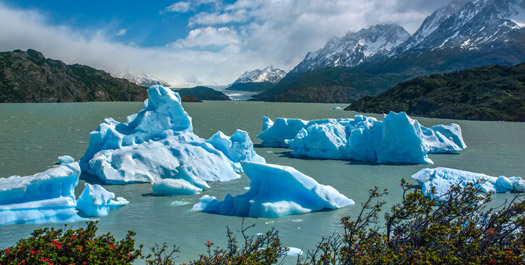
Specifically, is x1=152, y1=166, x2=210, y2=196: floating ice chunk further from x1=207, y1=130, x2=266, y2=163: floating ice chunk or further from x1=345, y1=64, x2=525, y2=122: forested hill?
x1=345, y1=64, x2=525, y2=122: forested hill

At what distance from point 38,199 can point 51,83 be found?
146 meters

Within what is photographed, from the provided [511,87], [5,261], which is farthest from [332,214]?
[511,87]

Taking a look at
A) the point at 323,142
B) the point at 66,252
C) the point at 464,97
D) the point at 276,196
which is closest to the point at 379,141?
the point at 323,142

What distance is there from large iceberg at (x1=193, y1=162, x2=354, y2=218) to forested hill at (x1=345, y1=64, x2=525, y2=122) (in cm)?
6283

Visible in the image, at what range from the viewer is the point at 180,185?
1437 centimetres

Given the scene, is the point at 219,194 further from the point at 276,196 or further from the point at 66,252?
the point at 66,252

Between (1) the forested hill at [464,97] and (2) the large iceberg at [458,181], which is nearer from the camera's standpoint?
(2) the large iceberg at [458,181]

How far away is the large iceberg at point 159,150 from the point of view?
1631 cm

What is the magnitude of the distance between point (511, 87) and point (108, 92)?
144423mm

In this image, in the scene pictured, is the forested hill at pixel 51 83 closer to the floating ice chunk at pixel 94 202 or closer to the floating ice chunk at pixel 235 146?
the floating ice chunk at pixel 235 146

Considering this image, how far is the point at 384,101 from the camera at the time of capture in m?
93.3

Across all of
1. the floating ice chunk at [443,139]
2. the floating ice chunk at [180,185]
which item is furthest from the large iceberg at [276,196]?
the floating ice chunk at [443,139]

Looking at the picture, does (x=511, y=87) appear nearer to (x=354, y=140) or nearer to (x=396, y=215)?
(x=354, y=140)

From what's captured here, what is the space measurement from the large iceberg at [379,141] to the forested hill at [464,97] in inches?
1772
